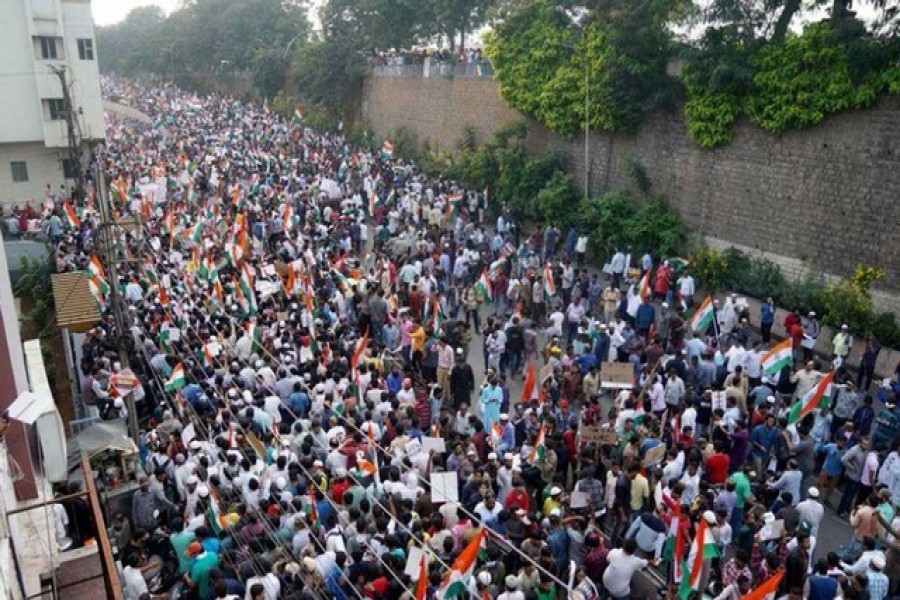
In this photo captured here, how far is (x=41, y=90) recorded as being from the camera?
97.5 feet

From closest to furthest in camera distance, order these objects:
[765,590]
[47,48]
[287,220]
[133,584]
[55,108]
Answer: [765,590] < [133,584] < [287,220] < [47,48] < [55,108]

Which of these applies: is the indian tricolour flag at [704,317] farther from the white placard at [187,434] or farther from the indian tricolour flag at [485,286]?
the white placard at [187,434]

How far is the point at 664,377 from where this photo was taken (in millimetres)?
10977

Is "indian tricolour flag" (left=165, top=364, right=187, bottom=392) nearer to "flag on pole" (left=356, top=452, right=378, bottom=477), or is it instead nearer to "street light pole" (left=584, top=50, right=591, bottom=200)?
"flag on pole" (left=356, top=452, right=378, bottom=477)

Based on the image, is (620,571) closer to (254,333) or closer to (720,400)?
(720,400)

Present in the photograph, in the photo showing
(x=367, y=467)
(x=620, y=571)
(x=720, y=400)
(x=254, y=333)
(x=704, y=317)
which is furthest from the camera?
(x=704, y=317)

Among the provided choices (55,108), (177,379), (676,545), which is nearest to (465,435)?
(676,545)

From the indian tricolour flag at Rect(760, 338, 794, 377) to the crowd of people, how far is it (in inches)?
6.0

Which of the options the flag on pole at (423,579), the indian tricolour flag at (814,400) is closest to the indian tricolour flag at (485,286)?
the indian tricolour flag at (814,400)

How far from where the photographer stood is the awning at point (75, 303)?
12500 millimetres

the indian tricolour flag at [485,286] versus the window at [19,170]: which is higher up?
the window at [19,170]

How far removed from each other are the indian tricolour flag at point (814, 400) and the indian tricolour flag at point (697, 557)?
3077 millimetres

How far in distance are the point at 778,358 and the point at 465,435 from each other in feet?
14.1

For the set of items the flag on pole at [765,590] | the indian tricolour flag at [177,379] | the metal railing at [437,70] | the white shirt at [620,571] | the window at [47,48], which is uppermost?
the window at [47,48]
